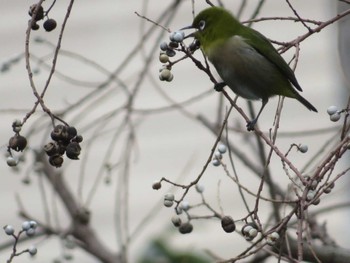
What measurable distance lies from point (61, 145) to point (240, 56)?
98cm

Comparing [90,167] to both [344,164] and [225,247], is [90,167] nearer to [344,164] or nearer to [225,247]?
[225,247]

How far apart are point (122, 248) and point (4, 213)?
3.29 metres

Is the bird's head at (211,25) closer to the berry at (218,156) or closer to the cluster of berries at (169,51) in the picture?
the berry at (218,156)

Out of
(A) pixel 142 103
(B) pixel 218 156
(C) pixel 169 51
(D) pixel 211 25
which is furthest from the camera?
(A) pixel 142 103

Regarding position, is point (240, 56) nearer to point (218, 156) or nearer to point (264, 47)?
point (264, 47)

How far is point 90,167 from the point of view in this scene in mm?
6941

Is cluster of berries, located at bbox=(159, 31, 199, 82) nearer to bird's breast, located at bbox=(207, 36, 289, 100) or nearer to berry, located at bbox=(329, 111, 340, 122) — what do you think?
berry, located at bbox=(329, 111, 340, 122)

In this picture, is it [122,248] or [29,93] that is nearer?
[122,248]

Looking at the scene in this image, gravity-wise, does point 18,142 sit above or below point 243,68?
below

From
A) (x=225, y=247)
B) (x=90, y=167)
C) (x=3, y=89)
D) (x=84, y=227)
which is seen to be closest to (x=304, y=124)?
(x=225, y=247)

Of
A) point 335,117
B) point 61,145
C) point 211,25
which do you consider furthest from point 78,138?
point 211,25

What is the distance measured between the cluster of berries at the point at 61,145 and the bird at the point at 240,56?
0.83 meters

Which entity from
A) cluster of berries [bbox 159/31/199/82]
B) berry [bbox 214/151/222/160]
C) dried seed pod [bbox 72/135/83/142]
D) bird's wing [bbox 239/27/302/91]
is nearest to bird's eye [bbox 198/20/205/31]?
bird's wing [bbox 239/27/302/91]

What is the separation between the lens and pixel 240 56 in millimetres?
3264
